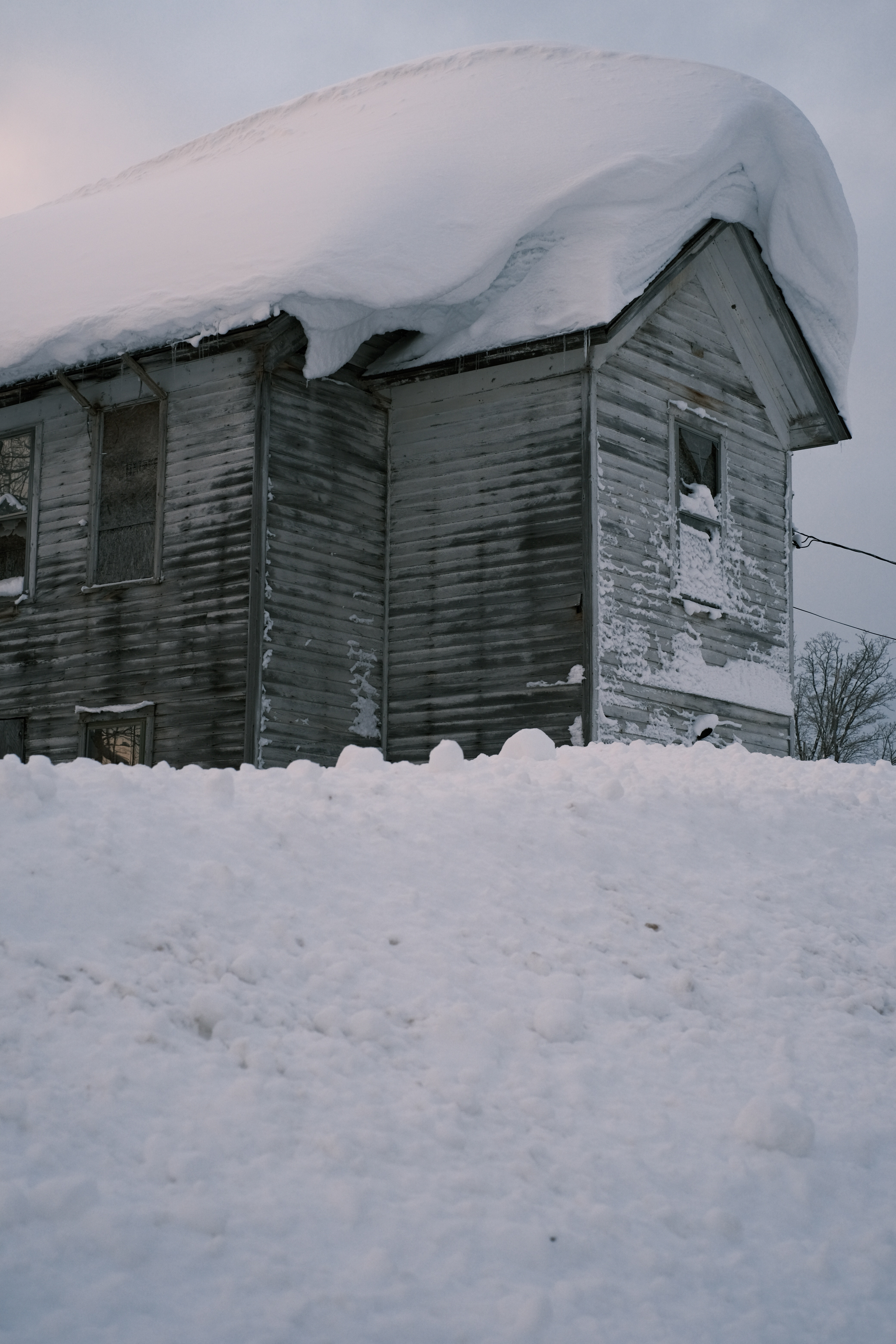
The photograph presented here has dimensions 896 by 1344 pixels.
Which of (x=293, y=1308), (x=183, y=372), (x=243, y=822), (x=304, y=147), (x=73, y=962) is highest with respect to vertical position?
(x=304, y=147)

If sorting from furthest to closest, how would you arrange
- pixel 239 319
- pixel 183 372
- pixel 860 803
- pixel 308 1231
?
pixel 183 372 → pixel 239 319 → pixel 860 803 → pixel 308 1231

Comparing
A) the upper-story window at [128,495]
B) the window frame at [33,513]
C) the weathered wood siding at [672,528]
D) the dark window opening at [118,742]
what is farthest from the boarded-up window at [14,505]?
the weathered wood siding at [672,528]

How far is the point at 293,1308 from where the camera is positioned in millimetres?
3020

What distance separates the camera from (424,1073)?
13.5ft

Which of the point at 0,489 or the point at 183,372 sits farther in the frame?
the point at 0,489

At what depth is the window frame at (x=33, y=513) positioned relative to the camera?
14.2m

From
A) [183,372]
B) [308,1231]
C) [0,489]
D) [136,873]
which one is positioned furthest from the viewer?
[0,489]

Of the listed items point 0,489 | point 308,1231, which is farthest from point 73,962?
point 0,489

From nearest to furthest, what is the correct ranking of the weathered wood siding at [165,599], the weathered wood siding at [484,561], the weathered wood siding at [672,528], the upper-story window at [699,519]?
the weathered wood siding at [165,599], the weathered wood siding at [484,561], the weathered wood siding at [672,528], the upper-story window at [699,519]

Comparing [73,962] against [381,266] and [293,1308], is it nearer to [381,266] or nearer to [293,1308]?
[293,1308]

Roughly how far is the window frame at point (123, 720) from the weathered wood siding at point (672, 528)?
4508 millimetres

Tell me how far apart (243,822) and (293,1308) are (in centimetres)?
277

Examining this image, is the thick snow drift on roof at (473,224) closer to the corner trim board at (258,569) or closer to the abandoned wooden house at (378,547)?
the abandoned wooden house at (378,547)

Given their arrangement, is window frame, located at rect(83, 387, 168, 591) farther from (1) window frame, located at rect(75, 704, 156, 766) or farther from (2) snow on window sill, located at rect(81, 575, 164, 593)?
(1) window frame, located at rect(75, 704, 156, 766)
